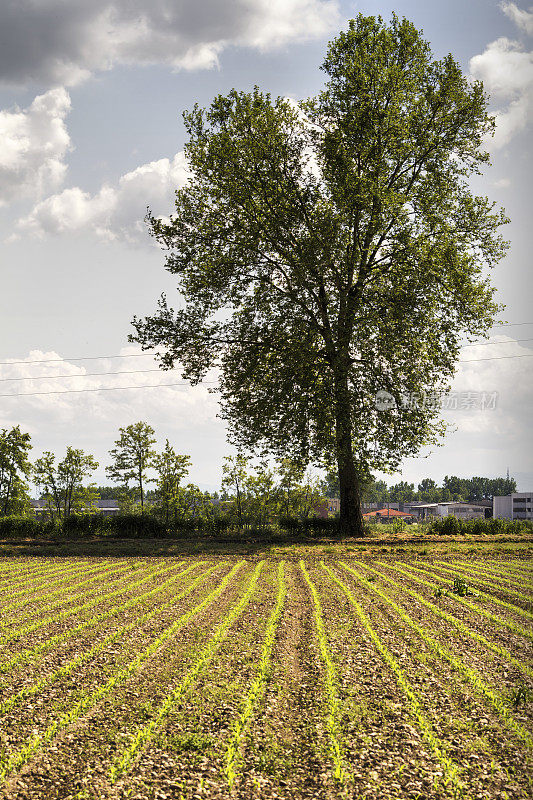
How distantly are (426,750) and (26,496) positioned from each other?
147 feet

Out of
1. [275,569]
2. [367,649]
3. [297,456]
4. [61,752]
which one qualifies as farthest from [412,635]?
[297,456]

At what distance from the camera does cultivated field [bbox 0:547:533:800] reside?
19.9ft

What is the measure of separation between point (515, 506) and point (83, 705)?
123619 mm

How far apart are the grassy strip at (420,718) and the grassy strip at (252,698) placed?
5.84ft

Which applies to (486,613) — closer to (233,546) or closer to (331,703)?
(331,703)

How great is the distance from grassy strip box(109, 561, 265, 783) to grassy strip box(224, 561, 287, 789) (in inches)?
32.0

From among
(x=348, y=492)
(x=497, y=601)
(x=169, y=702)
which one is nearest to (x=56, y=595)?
(x=169, y=702)

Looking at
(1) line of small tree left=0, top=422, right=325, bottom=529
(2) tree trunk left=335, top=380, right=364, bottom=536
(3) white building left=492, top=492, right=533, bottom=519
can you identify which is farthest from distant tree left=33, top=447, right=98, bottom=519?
(3) white building left=492, top=492, right=533, bottom=519

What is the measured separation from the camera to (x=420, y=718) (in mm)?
7238

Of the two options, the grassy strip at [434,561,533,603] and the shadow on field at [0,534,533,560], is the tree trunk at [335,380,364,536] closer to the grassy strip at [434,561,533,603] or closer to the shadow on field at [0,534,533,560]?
the shadow on field at [0,534,533,560]

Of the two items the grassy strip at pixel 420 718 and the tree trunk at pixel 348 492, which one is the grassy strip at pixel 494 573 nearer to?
the grassy strip at pixel 420 718

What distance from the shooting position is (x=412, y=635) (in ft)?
34.5

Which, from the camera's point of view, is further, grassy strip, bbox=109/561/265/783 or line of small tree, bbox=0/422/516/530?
line of small tree, bbox=0/422/516/530

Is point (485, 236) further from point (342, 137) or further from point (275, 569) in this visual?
point (275, 569)
